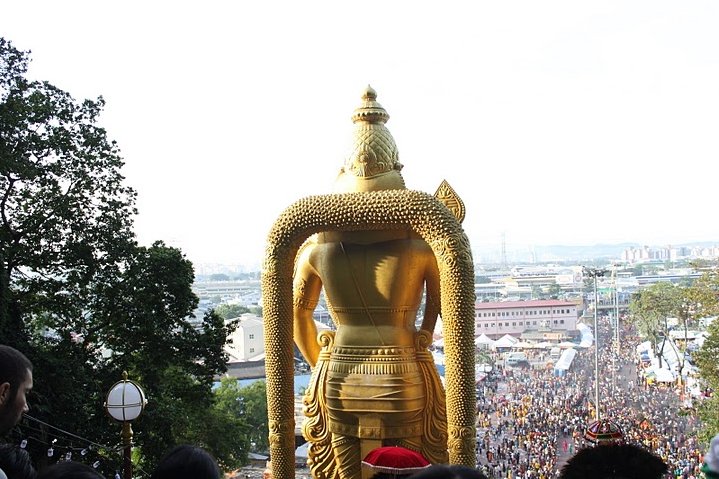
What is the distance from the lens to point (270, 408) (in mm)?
6457

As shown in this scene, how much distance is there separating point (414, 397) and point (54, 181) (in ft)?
26.1

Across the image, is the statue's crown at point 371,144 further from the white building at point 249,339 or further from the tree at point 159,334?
the white building at point 249,339

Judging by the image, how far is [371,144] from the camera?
21.8 ft

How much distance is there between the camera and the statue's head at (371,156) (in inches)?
260

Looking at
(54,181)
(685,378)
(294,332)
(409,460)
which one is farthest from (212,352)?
(685,378)

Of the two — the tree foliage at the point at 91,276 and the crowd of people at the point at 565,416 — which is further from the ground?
the tree foliage at the point at 91,276

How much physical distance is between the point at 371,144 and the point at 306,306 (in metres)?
1.59

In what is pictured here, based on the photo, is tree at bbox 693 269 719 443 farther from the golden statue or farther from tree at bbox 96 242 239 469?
the golden statue

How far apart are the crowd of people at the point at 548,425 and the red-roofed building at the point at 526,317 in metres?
8.87

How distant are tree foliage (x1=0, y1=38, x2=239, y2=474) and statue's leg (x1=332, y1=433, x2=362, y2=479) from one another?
557 centimetres

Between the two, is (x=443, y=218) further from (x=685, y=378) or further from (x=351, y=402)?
(x=685, y=378)

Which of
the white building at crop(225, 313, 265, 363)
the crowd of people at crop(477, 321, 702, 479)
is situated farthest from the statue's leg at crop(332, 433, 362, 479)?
the white building at crop(225, 313, 265, 363)

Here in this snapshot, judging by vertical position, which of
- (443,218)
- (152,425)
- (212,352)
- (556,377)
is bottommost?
(556,377)

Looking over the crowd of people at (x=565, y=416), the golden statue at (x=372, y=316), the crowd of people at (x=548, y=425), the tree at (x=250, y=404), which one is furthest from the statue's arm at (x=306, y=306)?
the tree at (x=250, y=404)
